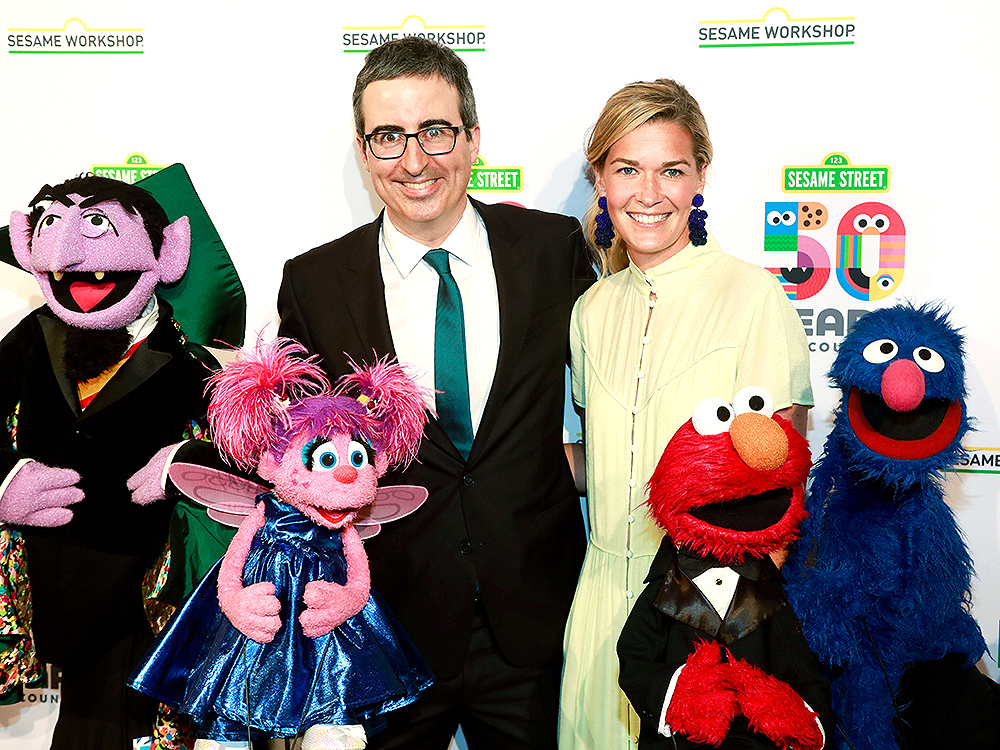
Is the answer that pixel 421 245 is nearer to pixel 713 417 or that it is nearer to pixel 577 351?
pixel 577 351

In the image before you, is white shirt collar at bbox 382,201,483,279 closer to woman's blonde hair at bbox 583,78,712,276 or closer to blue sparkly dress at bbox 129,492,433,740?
woman's blonde hair at bbox 583,78,712,276

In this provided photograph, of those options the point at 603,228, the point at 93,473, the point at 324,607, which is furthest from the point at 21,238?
the point at 603,228

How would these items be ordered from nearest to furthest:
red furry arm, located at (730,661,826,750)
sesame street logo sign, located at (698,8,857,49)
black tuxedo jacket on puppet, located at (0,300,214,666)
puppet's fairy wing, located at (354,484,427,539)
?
red furry arm, located at (730,661,826,750) → puppet's fairy wing, located at (354,484,427,539) → black tuxedo jacket on puppet, located at (0,300,214,666) → sesame street logo sign, located at (698,8,857,49)

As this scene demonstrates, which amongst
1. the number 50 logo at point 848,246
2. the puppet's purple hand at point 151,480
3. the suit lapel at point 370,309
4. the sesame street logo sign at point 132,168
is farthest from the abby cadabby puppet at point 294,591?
the number 50 logo at point 848,246

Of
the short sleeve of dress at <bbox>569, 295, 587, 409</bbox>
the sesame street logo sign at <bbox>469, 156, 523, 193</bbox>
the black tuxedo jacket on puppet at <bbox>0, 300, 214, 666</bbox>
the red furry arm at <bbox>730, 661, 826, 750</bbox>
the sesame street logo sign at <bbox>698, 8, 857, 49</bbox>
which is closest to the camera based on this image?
the red furry arm at <bbox>730, 661, 826, 750</bbox>

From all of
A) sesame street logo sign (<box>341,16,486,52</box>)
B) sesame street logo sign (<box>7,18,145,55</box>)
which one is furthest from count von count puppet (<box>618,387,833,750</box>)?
sesame street logo sign (<box>7,18,145,55</box>)

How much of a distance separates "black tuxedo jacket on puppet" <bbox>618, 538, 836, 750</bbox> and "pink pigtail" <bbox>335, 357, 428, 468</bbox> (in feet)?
1.95

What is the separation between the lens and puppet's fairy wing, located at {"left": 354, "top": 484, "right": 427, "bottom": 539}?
1.88 metres

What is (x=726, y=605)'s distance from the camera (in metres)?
1.63

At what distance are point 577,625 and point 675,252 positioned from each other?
0.91 metres

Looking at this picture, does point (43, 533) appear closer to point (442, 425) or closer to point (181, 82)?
point (442, 425)

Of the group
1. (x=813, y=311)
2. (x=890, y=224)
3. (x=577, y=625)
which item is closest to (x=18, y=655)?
(x=577, y=625)

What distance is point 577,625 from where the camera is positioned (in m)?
1.93

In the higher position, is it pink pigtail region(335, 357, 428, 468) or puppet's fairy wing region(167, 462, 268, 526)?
pink pigtail region(335, 357, 428, 468)
